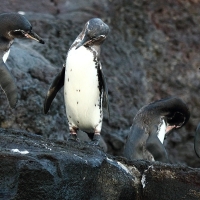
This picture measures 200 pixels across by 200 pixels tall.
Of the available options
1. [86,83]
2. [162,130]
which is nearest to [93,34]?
[86,83]

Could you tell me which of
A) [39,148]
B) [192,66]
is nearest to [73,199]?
[39,148]

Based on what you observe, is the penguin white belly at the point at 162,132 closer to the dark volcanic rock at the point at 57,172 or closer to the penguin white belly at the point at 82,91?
the penguin white belly at the point at 82,91

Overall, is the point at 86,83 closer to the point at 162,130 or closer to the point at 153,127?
the point at 153,127

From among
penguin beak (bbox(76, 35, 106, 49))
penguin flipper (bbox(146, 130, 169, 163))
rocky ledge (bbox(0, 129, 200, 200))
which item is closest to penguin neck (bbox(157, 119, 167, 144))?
penguin flipper (bbox(146, 130, 169, 163))

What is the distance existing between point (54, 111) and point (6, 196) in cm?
319

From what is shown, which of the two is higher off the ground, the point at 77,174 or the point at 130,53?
the point at 77,174

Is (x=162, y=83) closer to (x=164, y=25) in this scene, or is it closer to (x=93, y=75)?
(x=164, y=25)

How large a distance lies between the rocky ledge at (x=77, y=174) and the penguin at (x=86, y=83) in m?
1.05

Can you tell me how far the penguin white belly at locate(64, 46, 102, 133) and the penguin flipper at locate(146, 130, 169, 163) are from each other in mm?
527

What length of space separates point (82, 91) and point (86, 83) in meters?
0.06

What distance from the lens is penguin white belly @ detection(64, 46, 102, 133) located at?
495 cm

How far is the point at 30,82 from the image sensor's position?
20.6 feet

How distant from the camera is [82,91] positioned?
4984mm

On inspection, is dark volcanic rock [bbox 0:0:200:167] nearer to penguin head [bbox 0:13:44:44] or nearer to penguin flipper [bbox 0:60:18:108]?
penguin head [bbox 0:13:44:44]
